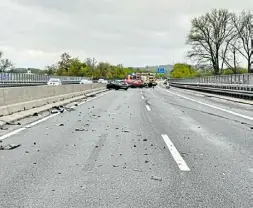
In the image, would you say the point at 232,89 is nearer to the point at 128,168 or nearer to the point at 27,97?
the point at 27,97

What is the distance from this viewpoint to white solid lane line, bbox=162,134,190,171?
6.76 m

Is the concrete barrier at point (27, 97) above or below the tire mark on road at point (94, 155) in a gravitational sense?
above

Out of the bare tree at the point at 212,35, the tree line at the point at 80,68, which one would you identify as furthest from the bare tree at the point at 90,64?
the bare tree at the point at 212,35

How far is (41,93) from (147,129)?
30.2 ft

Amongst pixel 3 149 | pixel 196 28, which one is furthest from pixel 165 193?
pixel 196 28

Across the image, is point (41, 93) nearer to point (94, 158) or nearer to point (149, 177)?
point (94, 158)

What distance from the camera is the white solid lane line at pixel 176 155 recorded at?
6759 mm

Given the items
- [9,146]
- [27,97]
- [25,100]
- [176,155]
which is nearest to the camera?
[176,155]

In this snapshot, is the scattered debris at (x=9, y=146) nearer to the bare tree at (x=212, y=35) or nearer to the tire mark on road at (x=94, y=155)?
the tire mark on road at (x=94, y=155)

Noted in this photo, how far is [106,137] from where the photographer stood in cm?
1022

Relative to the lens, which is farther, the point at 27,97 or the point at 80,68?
the point at 80,68

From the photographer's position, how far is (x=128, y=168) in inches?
264

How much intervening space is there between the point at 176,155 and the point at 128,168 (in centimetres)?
145

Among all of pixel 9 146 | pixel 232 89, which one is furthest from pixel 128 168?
pixel 232 89
